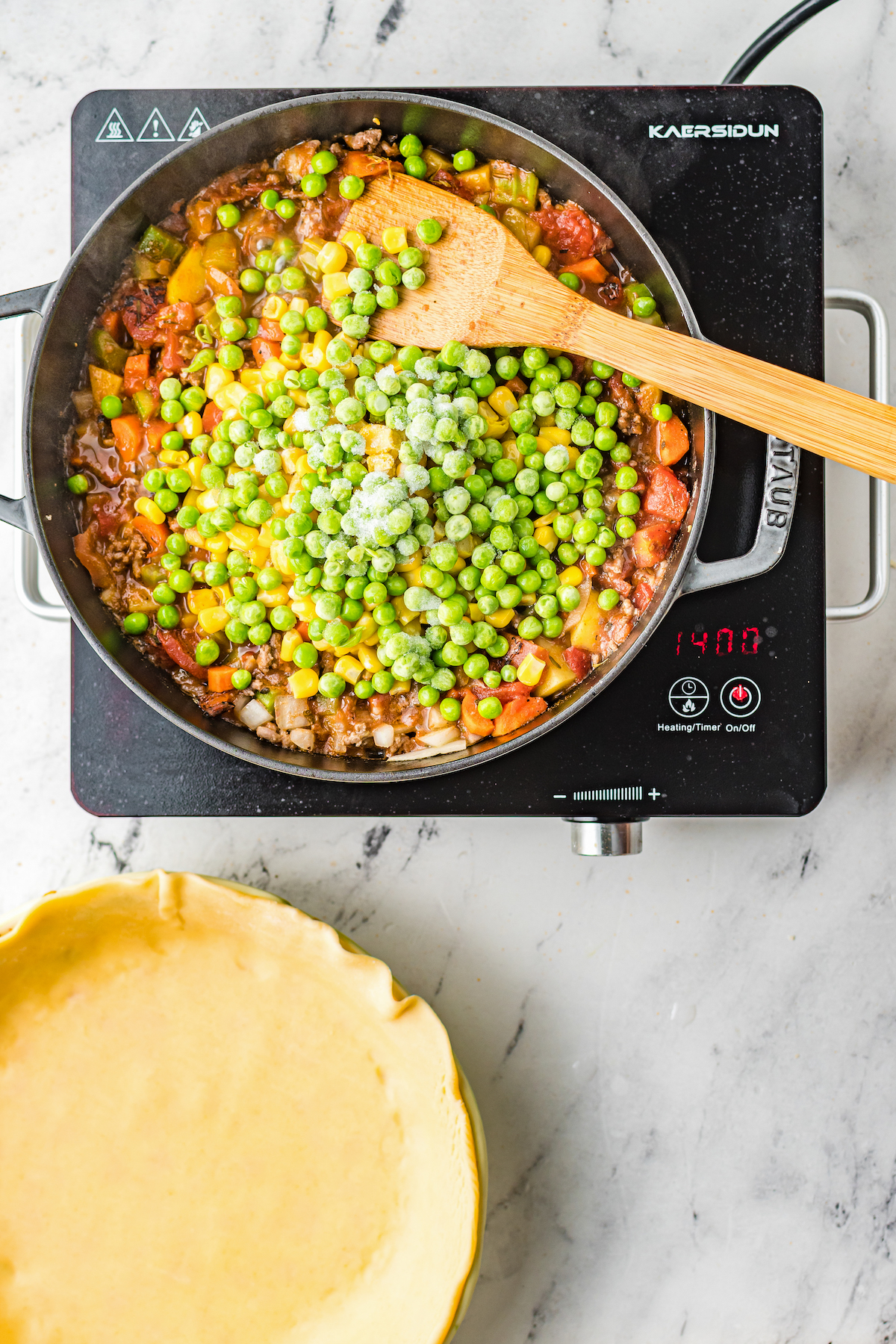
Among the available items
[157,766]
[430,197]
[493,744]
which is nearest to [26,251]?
[430,197]

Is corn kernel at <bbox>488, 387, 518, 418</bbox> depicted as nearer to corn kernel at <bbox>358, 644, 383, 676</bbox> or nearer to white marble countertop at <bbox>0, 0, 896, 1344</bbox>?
corn kernel at <bbox>358, 644, 383, 676</bbox>

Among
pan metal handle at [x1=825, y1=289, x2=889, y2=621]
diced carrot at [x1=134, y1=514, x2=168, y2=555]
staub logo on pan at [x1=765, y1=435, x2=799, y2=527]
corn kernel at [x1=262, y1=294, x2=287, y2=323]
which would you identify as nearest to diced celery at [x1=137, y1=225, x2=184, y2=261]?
corn kernel at [x1=262, y1=294, x2=287, y2=323]

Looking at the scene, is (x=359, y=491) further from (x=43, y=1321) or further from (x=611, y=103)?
(x=43, y=1321)

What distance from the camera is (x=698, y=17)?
2.49 meters

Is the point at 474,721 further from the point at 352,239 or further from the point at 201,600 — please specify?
the point at 352,239

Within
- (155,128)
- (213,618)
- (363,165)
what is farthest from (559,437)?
(155,128)

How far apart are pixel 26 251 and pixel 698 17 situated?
188 centimetres

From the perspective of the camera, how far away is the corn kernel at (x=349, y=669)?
2049mm

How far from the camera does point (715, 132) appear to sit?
201 centimetres

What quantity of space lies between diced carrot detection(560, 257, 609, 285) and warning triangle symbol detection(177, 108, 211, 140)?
83 cm

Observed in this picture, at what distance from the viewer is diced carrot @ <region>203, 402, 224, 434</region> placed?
207cm

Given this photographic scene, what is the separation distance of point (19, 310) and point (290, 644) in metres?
0.86

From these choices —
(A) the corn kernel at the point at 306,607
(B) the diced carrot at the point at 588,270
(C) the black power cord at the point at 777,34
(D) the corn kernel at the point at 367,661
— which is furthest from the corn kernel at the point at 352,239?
(C) the black power cord at the point at 777,34

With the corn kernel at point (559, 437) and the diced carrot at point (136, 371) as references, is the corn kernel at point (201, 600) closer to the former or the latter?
the diced carrot at point (136, 371)
